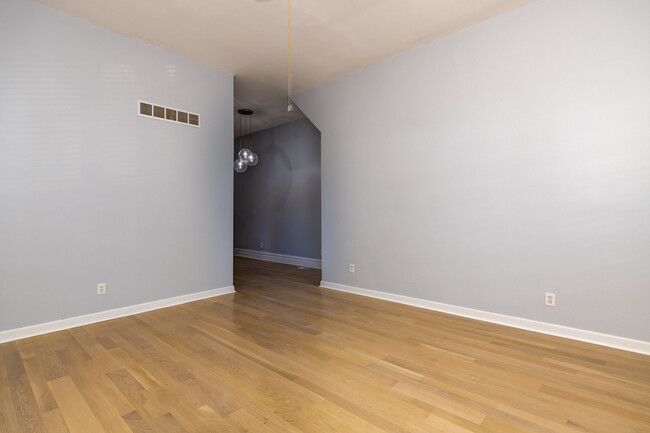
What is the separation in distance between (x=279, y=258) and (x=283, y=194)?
1345 millimetres

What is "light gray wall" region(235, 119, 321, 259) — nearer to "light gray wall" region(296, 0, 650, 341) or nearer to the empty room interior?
the empty room interior

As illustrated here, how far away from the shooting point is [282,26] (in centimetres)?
318

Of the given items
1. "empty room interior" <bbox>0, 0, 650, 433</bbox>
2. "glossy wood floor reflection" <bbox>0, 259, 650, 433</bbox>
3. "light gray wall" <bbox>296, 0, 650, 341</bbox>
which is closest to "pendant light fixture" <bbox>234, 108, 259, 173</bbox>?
"empty room interior" <bbox>0, 0, 650, 433</bbox>

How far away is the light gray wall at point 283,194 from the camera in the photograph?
6.16 metres

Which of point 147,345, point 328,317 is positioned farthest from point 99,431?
point 328,317

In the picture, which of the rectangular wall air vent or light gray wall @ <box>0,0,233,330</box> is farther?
the rectangular wall air vent

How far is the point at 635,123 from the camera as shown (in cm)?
244

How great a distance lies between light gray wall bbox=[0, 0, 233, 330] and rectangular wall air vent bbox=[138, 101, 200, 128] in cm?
7

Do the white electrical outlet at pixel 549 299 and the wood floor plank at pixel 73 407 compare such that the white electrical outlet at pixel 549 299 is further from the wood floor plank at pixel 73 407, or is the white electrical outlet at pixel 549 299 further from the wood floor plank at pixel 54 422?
the wood floor plank at pixel 54 422

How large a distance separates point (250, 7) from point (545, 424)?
3601 mm

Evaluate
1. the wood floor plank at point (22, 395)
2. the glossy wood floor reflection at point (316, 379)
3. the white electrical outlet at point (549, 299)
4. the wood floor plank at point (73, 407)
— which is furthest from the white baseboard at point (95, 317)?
the white electrical outlet at point (549, 299)

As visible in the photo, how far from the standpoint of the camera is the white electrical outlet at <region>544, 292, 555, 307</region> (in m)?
2.76

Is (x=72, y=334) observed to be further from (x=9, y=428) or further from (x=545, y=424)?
(x=545, y=424)


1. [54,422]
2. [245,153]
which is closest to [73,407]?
[54,422]
